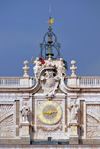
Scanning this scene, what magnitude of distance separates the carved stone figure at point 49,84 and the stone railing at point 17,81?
71cm

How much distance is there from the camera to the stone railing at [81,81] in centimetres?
4731

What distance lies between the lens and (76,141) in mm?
46500

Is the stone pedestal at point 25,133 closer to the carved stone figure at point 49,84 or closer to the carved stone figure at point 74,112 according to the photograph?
the carved stone figure at point 49,84

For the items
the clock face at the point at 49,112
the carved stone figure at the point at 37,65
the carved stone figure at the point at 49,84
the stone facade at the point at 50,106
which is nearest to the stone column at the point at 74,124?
the stone facade at the point at 50,106

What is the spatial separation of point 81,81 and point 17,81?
4056mm

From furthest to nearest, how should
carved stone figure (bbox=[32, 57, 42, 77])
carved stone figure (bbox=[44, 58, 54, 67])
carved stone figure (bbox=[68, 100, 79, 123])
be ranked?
carved stone figure (bbox=[32, 57, 42, 77]) < carved stone figure (bbox=[44, 58, 54, 67]) < carved stone figure (bbox=[68, 100, 79, 123])

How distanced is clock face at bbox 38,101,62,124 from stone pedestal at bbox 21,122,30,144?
1.09 meters

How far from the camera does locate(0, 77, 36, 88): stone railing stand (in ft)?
155

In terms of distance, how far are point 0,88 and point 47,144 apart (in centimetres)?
474

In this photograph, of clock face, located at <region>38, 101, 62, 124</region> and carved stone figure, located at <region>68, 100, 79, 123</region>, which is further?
clock face, located at <region>38, 101, 62, 124</region>

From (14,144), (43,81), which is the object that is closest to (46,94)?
(43,81)

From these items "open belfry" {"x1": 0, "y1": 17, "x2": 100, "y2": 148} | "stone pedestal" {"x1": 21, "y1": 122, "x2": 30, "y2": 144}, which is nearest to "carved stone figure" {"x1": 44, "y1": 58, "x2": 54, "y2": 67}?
"open belfry" {"x1": 0, "y1": 17, "x2": 100, "y2": 148}

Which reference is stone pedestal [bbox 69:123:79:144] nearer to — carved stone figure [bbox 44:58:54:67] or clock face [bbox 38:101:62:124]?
clock face [bbox 38:101:62:124]

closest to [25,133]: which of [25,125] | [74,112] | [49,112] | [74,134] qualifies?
[25,125]
